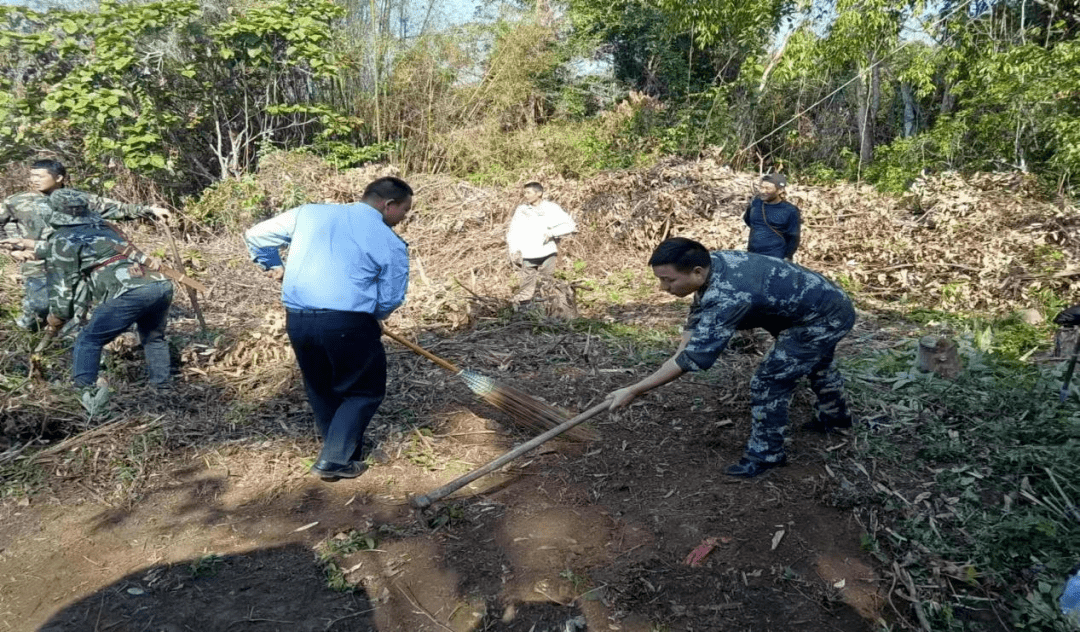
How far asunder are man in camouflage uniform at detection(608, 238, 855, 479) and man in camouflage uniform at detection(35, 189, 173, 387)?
3.44 meters

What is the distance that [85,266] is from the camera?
479 cm

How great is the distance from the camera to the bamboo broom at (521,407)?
13.8 ft

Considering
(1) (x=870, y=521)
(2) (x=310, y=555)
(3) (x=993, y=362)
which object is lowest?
(2) (x=310, y=555)

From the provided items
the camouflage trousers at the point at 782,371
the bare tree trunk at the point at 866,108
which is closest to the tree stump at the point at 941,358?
the camouflage trousers at the point at 782,371

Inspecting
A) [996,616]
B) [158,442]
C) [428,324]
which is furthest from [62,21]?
[996,616]

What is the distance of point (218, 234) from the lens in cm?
1016

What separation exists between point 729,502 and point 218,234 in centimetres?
892

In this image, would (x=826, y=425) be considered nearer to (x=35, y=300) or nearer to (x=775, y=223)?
(x=775, y=223)

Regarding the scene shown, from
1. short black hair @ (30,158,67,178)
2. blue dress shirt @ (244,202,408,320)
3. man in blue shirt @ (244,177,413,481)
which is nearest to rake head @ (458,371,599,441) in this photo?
man in blue shirt @ (244,177,413,481)

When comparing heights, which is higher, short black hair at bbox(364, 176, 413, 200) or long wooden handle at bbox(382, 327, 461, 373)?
short black hair at bbox(364, 176, 413, 200)

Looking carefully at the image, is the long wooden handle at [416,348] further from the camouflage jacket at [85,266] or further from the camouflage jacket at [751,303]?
the camouflage jacket at [85,266]

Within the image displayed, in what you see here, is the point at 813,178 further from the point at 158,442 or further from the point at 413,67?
the point at 158,442

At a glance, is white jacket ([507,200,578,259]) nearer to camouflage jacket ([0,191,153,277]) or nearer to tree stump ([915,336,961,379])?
camouflage jacket ([0,191,153,277])

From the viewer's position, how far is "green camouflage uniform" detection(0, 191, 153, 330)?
16.0ft
